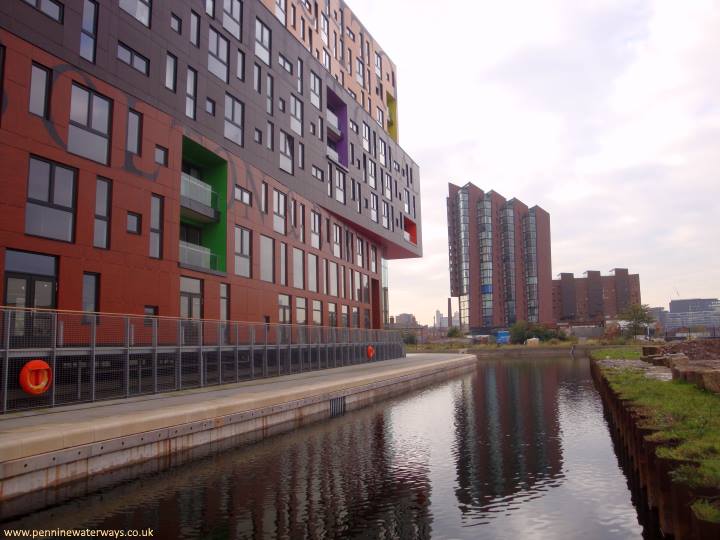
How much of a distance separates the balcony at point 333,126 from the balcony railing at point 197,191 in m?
17.4

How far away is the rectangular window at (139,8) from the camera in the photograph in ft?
75.5

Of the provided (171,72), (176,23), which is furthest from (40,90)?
(176,23)

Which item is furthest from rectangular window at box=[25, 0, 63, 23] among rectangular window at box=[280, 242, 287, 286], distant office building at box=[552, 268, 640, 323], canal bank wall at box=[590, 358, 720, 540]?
distant office building at box=[552, 268, 640, 323]

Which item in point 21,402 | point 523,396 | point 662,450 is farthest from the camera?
point 523,396

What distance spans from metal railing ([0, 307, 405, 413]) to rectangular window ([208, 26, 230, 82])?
1322cm

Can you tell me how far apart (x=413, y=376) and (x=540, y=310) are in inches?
3808

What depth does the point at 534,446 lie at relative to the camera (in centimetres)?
1558

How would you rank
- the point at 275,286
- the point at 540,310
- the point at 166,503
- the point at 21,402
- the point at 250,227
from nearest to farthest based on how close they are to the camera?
the point at 166,503, the point at 21,402, the point at 250,227, the point at 275,286, the point at 540,310

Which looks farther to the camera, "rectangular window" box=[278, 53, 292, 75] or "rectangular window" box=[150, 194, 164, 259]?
"rectangular window" box=[278, 53, 292, 75]

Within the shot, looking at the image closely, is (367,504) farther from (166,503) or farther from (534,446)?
(534,446)

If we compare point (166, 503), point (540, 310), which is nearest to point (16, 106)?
point (166, 503)

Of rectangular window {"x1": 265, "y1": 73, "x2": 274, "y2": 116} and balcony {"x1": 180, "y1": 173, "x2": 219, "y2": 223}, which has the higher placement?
rectangular window {"x1": 265, "y1": 73, "x2": 274, "y2": 116}

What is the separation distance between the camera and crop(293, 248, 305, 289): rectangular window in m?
36.5

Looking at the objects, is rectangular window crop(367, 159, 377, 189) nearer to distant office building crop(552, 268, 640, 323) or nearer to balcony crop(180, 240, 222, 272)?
balcony crop(180, 240, 222, 272)
